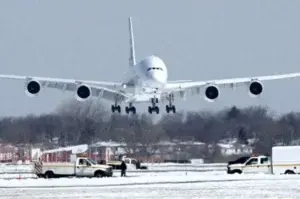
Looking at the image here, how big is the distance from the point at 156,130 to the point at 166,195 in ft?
285

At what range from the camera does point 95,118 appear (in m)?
133

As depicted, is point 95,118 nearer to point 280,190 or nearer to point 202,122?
point 202,122

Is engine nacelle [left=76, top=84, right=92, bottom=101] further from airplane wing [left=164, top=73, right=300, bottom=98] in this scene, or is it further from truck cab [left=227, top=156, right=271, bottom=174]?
truck cab [left=227, top=156, right=271, bottom=174]

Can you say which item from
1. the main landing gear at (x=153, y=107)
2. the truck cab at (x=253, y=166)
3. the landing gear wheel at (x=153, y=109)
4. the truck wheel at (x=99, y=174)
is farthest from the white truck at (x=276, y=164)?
the truck wheel at (x=99, y=174)

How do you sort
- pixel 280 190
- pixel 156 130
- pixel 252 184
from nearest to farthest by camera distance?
1. pixel 280 190
2. pixel 252 184
3. pixel 156 130

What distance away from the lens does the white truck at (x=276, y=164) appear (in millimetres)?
Answer: 61562

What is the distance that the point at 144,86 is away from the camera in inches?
2564

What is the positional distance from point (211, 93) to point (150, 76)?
21.8 feet

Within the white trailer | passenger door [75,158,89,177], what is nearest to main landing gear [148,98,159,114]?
passenger door [75,158,89,177]

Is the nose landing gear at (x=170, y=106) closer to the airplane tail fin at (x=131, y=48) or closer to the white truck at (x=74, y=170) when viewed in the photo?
the white truck at (x=74, y=170)

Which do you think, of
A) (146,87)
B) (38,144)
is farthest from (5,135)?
(146,87)

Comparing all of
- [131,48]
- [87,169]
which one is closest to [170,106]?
[87,169]

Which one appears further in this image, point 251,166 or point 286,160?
point 251,166

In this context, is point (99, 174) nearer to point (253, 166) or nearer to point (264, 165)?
point (253, 166)
